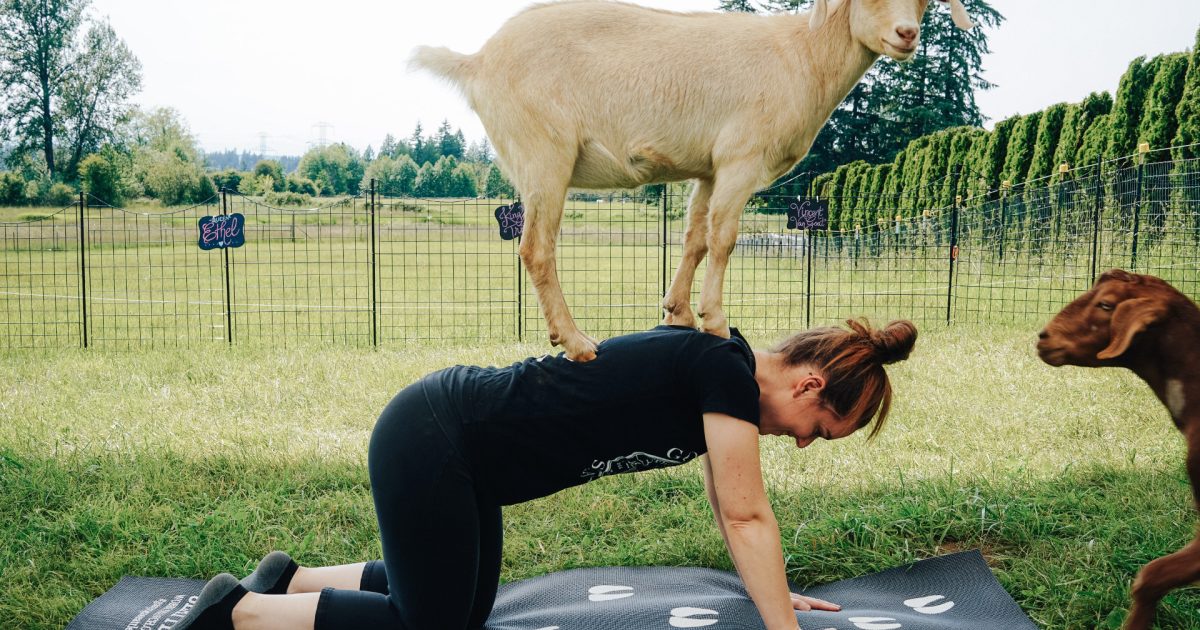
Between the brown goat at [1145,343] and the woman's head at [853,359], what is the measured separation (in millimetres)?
485

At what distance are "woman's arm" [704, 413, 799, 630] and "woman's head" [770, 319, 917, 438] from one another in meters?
0.34

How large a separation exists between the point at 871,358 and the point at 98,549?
3.54m

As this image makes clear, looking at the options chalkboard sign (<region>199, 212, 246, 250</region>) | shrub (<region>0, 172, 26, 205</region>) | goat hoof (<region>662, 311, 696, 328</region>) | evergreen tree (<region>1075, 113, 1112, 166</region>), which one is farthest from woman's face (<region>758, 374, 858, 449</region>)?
shrub (<region>0, 172, 26, 205</region>)

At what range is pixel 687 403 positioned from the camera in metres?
2.48

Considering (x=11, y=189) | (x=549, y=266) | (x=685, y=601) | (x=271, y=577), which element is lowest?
(x=685, y=601)

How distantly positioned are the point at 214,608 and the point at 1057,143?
14.4 metres

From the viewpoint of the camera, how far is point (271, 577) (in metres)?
3.03

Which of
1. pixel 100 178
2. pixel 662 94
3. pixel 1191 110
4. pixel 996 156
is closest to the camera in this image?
pixel 662 94

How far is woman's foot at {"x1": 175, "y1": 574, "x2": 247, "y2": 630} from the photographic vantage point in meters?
2.52

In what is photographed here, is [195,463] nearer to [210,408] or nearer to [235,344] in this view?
[210,408]

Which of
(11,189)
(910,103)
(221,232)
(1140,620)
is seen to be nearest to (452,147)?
(221,232)

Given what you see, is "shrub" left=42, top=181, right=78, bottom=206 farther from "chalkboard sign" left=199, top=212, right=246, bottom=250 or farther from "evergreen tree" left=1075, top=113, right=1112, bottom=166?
"evergreen tree" left=1075, top=113, right=1112, bottom=166

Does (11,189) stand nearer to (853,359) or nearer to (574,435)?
(574,435)

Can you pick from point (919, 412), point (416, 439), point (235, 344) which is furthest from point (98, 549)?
point (235, 344)
